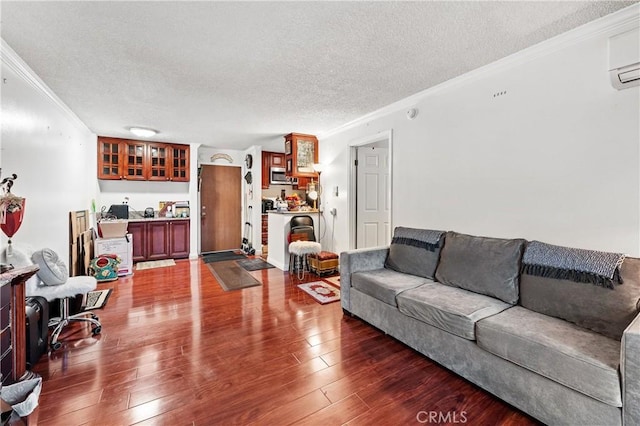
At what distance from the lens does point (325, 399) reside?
175cm

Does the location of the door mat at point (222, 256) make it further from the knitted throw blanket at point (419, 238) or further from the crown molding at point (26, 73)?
the knitted throw blanket at point (419, 238)

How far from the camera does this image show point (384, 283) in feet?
8.41

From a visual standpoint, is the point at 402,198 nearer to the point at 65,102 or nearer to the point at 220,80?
the point at 220,80

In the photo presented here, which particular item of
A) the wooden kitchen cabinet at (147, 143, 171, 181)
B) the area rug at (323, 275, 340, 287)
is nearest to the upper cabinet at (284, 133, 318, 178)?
the area rug at (323, 275, 340, 287)

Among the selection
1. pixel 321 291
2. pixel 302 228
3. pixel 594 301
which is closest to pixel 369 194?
pixel 302 228

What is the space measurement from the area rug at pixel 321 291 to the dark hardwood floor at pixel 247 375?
31 cm

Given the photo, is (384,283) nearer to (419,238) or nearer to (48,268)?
(419,238)

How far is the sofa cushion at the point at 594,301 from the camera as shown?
1.58 meters

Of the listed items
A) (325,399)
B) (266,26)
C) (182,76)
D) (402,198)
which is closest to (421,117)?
(402,198)

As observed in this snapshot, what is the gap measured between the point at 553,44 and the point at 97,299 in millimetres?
5283

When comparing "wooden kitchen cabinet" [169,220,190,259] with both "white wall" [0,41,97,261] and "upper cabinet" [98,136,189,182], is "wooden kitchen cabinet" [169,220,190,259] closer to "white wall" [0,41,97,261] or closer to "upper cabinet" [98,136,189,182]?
"upper cabinet" [98,136,189,182]

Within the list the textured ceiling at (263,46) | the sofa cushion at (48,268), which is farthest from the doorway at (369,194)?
the sofa cushion at (48,268)

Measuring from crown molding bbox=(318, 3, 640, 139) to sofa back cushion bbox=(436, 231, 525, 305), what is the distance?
1521mm

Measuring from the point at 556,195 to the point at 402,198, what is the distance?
5.17 ft
